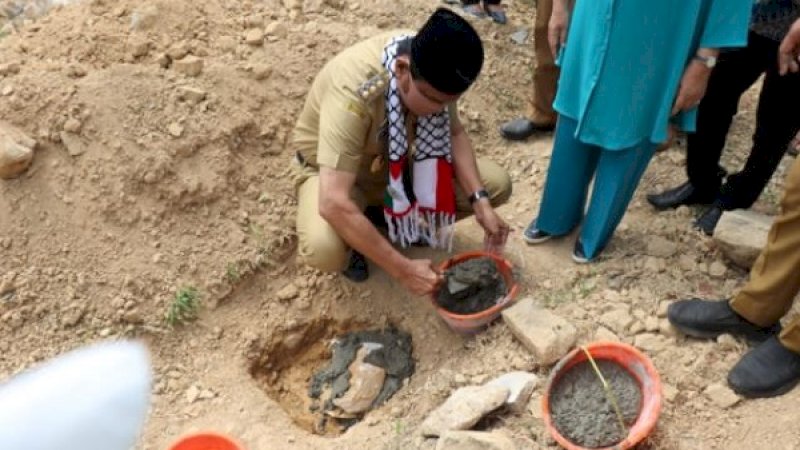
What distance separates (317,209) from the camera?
9.42 feet

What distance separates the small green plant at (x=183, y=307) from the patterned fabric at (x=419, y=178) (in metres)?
0.85

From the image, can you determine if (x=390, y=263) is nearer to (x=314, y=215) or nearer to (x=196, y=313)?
(x=314, y=215)

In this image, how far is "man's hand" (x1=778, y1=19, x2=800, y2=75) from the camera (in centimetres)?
231

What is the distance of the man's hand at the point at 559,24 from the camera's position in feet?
8.52

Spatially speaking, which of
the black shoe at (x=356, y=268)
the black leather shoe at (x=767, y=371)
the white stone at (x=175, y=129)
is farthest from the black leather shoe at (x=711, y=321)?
the white stone at (x=175, y=129)

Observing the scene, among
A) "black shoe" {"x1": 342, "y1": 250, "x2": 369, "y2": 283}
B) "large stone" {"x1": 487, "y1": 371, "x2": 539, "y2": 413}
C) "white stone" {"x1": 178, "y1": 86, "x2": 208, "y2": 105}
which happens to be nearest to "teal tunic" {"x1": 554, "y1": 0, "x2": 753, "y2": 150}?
"large stone" {"x1": 487, "y1": 371, "x2": 539, "y2": 413}

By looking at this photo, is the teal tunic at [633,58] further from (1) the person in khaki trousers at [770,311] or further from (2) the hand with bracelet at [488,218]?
(2) the hand with bracelet at [488,218]

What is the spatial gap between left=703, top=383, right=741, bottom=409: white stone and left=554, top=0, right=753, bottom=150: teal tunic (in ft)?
2.77

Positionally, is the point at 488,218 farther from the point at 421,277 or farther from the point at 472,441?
the point at 472,441

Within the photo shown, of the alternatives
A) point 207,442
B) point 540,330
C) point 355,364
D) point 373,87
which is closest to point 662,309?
point 540,330

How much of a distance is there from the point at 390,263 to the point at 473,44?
0.83m

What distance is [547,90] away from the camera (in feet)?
11.7

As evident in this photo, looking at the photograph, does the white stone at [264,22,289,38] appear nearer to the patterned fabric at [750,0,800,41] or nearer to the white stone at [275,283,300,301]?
the white stone at [275,283,300,301]

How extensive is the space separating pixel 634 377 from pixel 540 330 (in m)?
0.36
